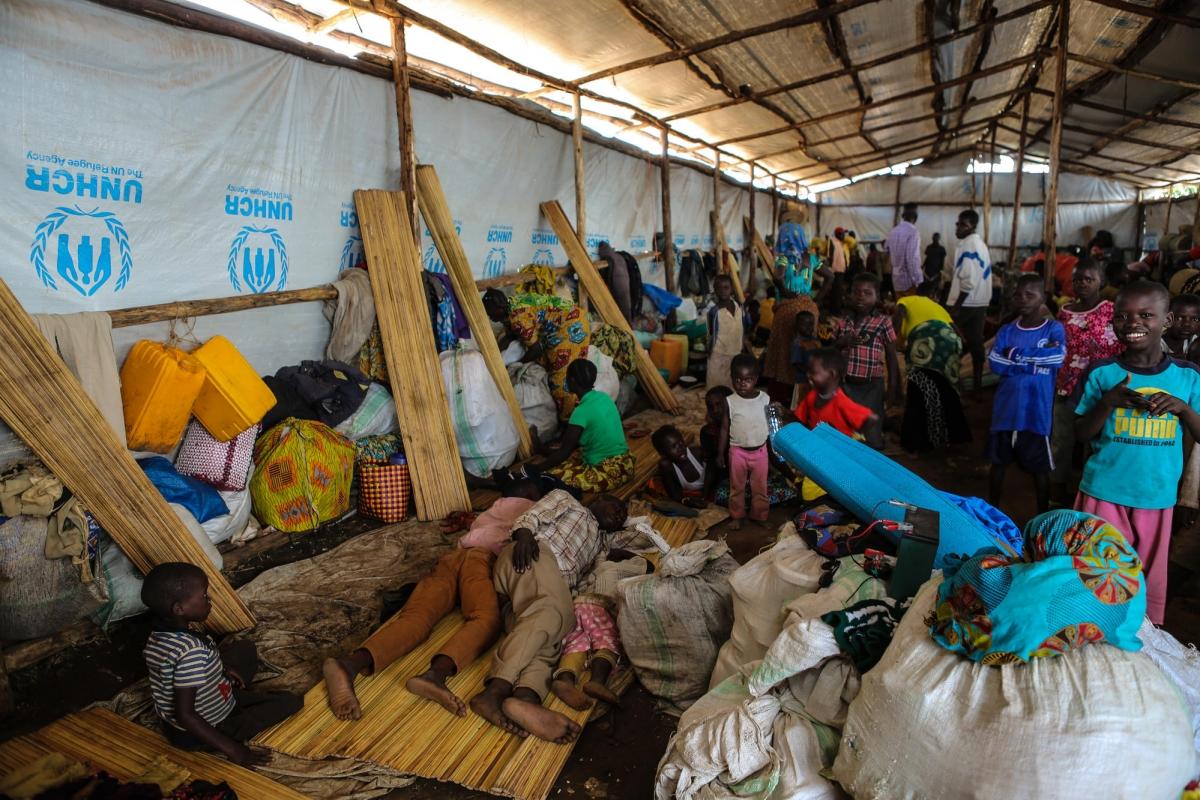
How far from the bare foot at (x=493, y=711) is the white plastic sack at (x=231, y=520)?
6.16ft

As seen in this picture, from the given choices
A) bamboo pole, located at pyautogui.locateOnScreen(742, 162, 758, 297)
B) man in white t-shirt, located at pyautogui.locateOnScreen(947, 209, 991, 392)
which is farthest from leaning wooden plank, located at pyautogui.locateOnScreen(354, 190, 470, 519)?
bamboo pole, located at pyautogui.locateOnScreen(742, 162, 758, 297)

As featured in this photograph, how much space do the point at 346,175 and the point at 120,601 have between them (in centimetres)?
278

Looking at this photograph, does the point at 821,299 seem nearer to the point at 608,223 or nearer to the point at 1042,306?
the point at 608,223

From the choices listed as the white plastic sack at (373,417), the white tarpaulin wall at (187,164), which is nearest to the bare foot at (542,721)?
the white plastic sack at (373,417)

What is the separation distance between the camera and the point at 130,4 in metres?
3.13

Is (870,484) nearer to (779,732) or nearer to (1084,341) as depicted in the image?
(779,732)

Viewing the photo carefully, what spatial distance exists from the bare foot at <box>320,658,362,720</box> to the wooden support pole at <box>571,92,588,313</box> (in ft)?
15.1

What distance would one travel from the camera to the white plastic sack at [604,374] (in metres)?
Result: 5.92

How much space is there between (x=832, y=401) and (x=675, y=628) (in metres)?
1.78

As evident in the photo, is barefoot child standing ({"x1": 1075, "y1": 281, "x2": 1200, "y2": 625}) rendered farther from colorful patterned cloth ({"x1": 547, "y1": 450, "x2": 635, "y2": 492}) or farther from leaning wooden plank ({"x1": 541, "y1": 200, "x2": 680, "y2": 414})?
leaning wooden plank ({"x1": 541, "y1": 200, "x2": 680, "y2": 414})

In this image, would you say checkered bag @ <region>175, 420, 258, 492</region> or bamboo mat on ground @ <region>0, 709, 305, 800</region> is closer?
bamboo mat on ground @ <region>0, 709, 305, 800</region>

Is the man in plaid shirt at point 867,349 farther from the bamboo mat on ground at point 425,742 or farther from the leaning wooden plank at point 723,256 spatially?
the leaning wooden plank at point 723,256

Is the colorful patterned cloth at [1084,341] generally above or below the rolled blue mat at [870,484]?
above

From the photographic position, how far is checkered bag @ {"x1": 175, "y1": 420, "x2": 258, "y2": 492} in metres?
3.62
